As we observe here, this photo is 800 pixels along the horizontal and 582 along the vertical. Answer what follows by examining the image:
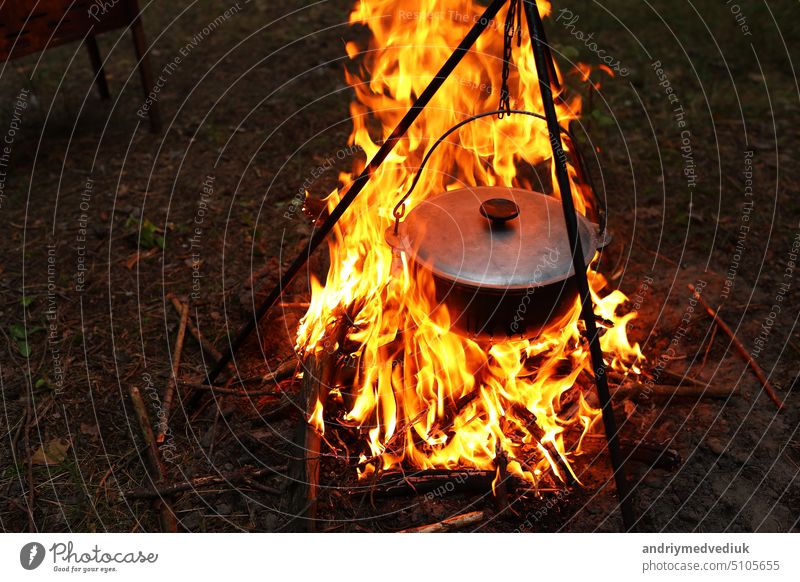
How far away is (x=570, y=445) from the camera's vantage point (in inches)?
149

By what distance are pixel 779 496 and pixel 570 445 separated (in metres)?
1.05

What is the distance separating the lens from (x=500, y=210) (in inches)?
131

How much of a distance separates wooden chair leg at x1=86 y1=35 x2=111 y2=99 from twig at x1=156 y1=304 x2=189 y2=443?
3.30 metres

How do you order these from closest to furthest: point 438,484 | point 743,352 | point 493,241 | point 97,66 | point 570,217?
point 570,217 < point 493,241 < point 438,484 < point 743,352 < point 97,66

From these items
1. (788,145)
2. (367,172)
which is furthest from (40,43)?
(788,145)

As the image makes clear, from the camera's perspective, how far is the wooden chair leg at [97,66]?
652 cm

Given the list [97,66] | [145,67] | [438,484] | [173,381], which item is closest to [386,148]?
[438,484]

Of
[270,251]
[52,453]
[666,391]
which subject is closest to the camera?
[52,453]

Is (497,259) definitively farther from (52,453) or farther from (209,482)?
(52,453)

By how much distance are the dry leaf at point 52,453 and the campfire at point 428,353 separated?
4.56 feet

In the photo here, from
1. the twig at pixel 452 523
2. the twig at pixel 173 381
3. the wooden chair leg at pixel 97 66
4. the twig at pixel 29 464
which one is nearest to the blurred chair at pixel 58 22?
the wooden chair leg at pixel 97 66

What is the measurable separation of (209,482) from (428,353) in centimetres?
133

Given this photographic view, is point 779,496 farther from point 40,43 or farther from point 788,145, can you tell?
point 40,43

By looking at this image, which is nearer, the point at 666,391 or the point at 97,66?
the point at 666,391
